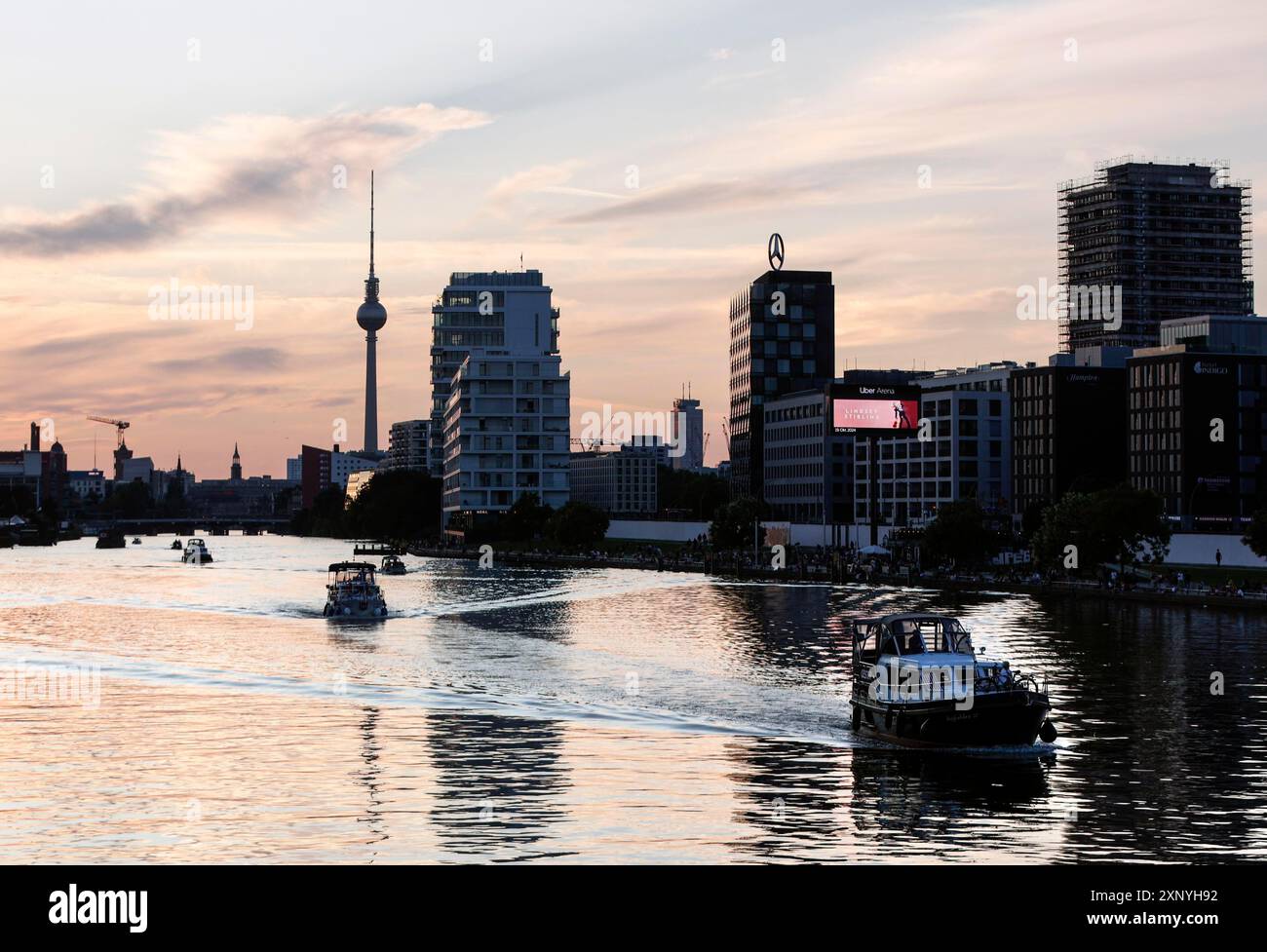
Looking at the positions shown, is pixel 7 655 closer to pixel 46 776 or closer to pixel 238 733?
pixel 238 733

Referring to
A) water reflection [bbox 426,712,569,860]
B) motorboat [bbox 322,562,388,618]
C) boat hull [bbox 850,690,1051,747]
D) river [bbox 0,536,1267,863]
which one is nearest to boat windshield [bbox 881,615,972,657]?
river [bbox 0,536,1267,863]

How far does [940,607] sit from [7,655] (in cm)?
8193

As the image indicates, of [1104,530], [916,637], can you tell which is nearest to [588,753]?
[916,637]

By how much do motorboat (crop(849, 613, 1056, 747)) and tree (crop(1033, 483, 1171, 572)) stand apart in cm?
10281

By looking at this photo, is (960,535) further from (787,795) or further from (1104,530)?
(787,795)

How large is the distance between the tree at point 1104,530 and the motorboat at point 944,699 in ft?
337

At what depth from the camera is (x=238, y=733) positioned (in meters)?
63.9

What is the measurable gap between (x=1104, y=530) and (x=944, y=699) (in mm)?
109734

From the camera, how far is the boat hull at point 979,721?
57.2 m

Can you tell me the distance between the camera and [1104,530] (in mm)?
161375

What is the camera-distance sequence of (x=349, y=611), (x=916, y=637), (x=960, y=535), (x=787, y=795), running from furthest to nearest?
1. (x=960, y=535)
2. (x=349, y=611)
3. (x=916, y=637)
4. (x=787, y=795)

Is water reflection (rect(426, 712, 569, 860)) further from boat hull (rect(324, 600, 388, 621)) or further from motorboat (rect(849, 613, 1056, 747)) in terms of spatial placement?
boat hull (rect(324, 600, 388, 621))

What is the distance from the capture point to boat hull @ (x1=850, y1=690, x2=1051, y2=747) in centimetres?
5716
